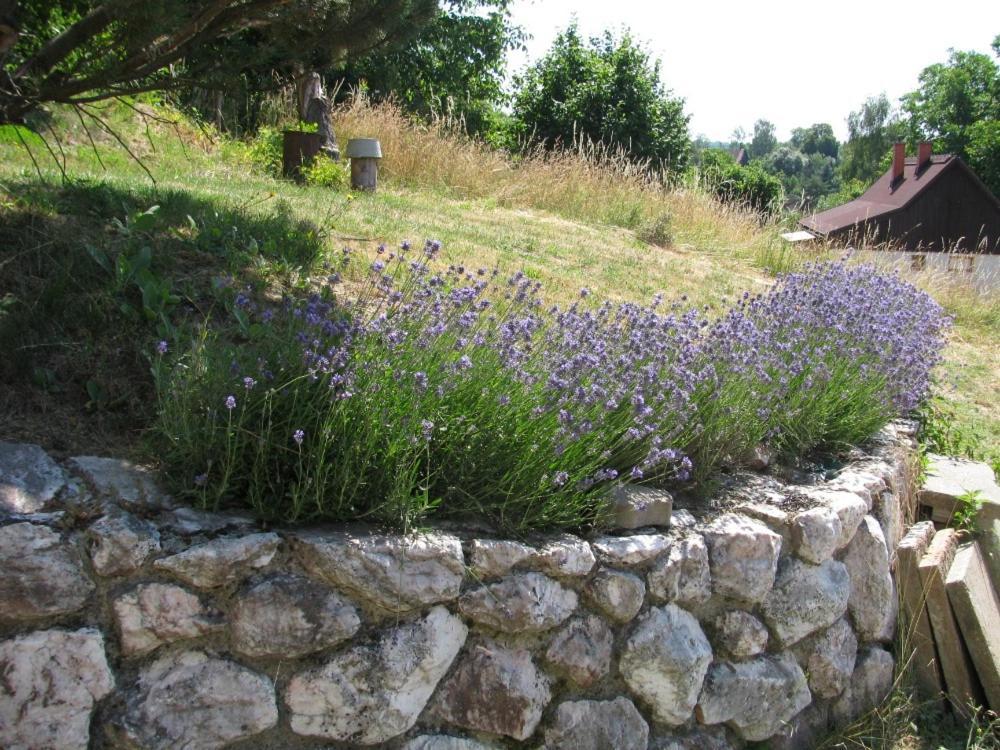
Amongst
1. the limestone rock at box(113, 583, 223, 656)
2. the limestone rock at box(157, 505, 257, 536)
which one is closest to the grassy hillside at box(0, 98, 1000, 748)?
the limestone rock at box(157, 505, 257, 536)

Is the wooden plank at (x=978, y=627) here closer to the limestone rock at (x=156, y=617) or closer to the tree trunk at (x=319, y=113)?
the limestone rock at (x=156, y=617)

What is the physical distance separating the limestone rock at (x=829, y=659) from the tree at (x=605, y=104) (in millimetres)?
17002

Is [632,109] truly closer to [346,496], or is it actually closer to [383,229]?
[383,229]

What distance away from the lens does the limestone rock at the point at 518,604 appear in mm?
2748

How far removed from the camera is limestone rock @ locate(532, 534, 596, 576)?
2.87 meters

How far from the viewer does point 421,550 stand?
2654 millimetres

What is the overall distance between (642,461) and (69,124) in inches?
276

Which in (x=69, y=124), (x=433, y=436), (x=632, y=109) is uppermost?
(x=632, y=109)

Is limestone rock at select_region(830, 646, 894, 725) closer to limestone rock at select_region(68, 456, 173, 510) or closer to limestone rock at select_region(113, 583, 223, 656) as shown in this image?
limestone rock at select_region(113, 583, 223, 656)

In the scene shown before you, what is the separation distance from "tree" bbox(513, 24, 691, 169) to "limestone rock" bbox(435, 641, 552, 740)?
17.9m

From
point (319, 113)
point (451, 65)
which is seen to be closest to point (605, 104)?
point (451, 65)

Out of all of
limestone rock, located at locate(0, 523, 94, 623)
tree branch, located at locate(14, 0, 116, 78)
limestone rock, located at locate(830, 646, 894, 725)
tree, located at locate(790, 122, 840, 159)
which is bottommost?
limestone rock, located at locate(830, 646, 894, 725)

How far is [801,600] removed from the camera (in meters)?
3.57

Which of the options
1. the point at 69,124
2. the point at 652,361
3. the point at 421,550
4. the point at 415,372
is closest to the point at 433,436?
the point at 415,372
